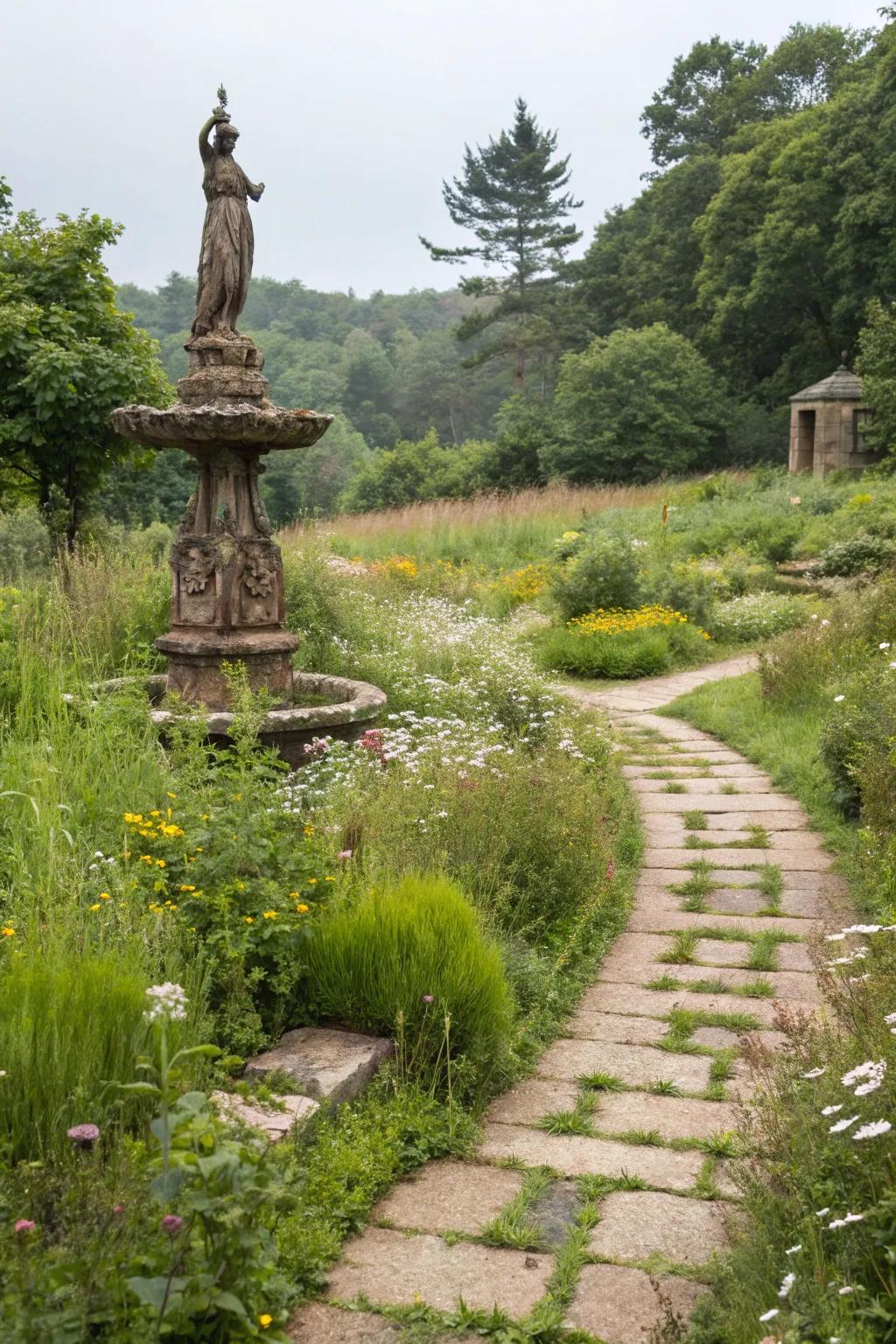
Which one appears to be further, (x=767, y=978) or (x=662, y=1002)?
(x=767, y=978)

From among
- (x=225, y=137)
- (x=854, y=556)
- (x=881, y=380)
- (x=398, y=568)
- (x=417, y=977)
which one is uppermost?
(x=881, y=380)

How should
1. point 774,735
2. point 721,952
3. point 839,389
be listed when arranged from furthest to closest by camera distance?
point 839,389, point 774,735, point 721,952

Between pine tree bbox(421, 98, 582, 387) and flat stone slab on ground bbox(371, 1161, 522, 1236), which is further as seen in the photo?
pine tree bbox(421, 98, 582, 387)

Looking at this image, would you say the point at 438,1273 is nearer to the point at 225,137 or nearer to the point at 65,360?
the point at 225,137

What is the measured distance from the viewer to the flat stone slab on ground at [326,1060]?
3045mm

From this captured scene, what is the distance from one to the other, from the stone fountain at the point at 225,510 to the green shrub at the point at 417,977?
2875mm

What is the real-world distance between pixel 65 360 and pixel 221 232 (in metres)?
4.31

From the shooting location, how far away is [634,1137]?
3096 mm

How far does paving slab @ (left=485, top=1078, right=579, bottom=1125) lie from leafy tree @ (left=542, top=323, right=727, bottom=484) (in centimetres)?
2494

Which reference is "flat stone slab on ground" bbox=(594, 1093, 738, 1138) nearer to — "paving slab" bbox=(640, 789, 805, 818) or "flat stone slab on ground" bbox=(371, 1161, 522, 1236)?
"flat stone slab on ground" bbox=(371, 1161, 522, 1236)

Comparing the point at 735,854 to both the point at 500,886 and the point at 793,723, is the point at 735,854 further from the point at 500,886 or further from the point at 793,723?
the point at 793,723

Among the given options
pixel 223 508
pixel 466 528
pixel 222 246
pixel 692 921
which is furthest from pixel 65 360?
pixel 466 528

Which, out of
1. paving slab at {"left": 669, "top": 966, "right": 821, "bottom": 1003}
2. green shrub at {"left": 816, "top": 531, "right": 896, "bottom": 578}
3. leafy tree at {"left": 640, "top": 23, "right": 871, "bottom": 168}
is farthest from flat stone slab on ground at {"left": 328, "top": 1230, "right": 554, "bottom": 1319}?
leafy tree at {"left": 640, "top": 23, "right": 871, "bottom": 168}

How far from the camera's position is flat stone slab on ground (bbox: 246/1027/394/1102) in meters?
3.04
